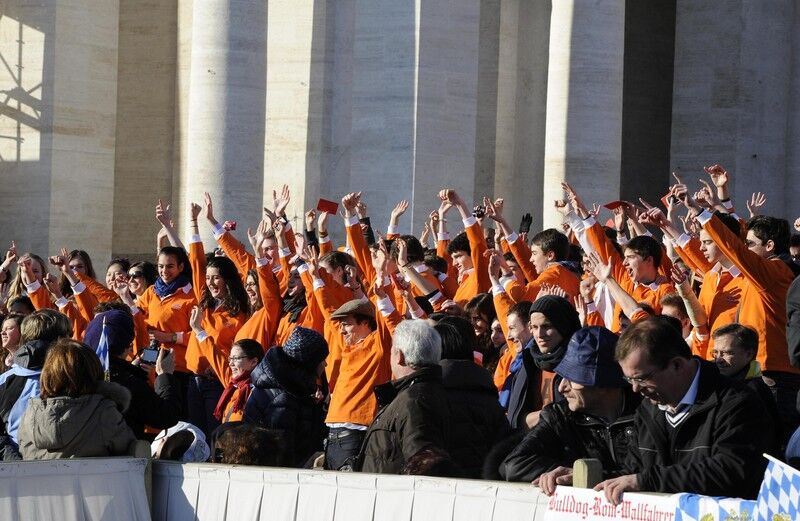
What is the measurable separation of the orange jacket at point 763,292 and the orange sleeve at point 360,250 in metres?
4.58

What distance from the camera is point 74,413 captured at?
8.16 m

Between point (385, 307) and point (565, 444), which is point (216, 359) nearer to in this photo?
point (385, 307)

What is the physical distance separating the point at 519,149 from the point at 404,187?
24.3 ft

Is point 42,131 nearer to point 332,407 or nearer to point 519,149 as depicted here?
point 519,149

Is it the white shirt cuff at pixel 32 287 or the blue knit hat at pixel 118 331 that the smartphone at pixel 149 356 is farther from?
the white shirt cuff at pixel 32 287

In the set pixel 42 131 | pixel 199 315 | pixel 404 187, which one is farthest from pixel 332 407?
pixel 42 131

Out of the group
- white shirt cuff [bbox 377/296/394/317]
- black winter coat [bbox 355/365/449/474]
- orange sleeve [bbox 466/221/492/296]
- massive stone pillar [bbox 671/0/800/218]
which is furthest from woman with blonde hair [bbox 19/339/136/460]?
massive stone pillar [bbox 671/0/800/218]

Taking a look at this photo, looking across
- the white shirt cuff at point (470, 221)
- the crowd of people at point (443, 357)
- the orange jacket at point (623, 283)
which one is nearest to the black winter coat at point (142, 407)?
the crowd of people at point (443, 357)

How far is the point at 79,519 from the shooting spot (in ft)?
25.6

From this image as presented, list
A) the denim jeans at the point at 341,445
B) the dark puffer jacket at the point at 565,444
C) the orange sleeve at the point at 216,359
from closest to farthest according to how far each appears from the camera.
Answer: the dark puffer jacket at the point at 565,444, the denim jeans at the point at 341,445, the orange sleeve at the point at 216,359

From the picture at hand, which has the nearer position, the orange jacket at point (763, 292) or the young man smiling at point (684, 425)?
the young man smiling at point (684, 425)

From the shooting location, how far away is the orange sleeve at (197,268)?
47.4 ft

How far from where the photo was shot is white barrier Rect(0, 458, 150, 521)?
762cm

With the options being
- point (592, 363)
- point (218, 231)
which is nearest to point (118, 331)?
point (592, 363)
